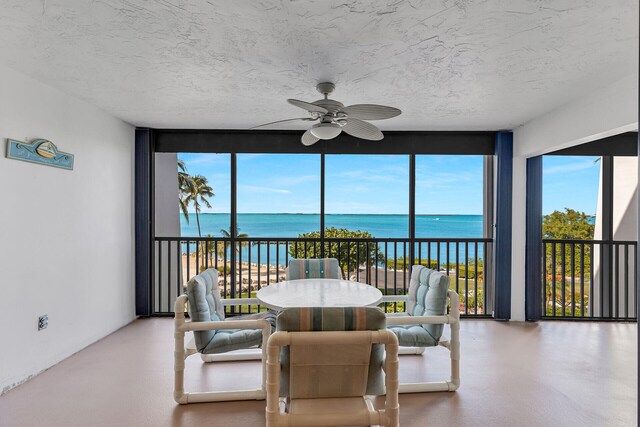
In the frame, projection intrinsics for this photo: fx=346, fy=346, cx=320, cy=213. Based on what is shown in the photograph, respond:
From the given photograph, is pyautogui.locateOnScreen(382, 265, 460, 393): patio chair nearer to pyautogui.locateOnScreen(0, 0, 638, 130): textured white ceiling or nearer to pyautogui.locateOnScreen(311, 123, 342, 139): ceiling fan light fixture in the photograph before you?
pyautogui.locateOnScreen(311, 123, 342, 139): ceiling fan light fixture

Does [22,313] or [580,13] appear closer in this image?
[580,13]

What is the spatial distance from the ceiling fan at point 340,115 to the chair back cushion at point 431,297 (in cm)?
118

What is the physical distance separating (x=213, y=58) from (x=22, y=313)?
7.86ft

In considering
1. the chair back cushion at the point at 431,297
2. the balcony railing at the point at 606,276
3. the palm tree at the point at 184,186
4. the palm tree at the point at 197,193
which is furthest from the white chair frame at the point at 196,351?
the palm tree at the point at 197,193

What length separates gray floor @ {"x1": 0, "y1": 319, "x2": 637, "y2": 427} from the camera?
222 centimetres

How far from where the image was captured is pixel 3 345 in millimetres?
2480

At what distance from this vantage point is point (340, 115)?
2.43 m

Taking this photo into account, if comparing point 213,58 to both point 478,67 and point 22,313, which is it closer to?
point 478,67

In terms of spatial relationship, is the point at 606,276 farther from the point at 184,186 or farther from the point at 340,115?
the point at 184,186

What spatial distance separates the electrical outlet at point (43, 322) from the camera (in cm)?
280

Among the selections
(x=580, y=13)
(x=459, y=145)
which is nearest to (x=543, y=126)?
(x=459, y=145)

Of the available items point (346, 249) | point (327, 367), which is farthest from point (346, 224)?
point (327, 367)

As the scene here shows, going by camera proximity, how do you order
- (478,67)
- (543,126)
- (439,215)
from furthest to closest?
(439,215) → (543,126) → (478,67)

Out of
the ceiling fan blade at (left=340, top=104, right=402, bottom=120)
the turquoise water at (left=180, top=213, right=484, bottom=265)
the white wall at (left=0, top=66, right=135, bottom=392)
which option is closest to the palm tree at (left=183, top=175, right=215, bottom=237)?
the turquoise water at (left=180, top=213, right=484, bottom=265)
